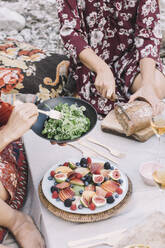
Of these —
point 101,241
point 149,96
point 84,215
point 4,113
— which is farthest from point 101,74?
point 101,241

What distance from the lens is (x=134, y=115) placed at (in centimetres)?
161

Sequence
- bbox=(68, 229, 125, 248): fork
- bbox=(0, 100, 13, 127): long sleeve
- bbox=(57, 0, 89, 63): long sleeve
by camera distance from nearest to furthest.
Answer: bbox=(68, 229, 125, 248): fork → bbox=(0, 100, 13, 127): long sleeve → bbox=(57, 0, 89, 63): long sleeve

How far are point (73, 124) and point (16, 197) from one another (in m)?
0.49

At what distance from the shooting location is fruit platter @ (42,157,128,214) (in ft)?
3.88

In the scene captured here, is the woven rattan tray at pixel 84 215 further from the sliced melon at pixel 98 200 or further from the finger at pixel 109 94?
the finger at pixel 109 94

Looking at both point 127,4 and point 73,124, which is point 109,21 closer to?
point 127,4

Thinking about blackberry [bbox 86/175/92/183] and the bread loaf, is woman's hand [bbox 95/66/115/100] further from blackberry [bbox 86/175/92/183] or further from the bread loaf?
blackberry [bbox 86/175/92/183]

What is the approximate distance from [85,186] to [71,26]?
1.26 meters

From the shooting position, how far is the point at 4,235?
1406 millimetres

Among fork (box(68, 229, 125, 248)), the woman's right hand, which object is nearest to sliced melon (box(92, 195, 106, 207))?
fork (box(68, 229, 125, 248))

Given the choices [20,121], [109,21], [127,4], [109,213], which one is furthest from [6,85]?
[109,213]

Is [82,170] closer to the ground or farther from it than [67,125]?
closer to the ground

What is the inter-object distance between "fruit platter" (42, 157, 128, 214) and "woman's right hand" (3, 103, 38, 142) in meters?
0.23

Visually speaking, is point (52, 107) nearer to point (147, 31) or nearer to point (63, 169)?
point (63, 169)
